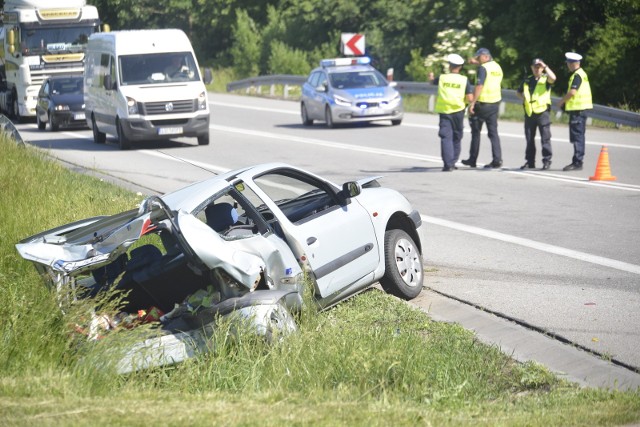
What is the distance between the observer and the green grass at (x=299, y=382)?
591cm

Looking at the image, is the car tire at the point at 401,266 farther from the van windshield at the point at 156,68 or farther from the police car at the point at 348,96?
the police car at the point at 348,96

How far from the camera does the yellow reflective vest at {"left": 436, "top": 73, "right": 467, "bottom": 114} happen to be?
1831cm

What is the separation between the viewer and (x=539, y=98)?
728 inches

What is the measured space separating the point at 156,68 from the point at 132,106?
3.99 feet

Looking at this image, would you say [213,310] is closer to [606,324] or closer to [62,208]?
[606,324]

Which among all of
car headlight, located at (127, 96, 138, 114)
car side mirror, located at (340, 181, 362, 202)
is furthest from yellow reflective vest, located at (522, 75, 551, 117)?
car side mirror, located at (340, 181, 362, 202)

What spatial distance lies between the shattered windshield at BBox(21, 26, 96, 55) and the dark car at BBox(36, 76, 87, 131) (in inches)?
116

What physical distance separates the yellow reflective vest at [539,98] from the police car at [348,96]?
9665 millimetres

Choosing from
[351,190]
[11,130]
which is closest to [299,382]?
[351,190]

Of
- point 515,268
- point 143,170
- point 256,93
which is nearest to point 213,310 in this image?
point 515,268

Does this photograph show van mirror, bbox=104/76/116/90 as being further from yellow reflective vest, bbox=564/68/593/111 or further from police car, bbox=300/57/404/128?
yellow reflective vest, bbox=564/68/593/111

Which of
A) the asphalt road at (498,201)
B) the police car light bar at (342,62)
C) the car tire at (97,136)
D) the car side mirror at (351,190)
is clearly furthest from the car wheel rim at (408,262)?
the police car light bar at (342,62)

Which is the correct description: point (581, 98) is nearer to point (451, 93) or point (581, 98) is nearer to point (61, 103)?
point (451, 93)

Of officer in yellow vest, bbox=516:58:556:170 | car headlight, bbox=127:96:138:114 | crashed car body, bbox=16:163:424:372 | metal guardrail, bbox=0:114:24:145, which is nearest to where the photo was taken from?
Answer: crashed car body, bbox=16:163:424:372
